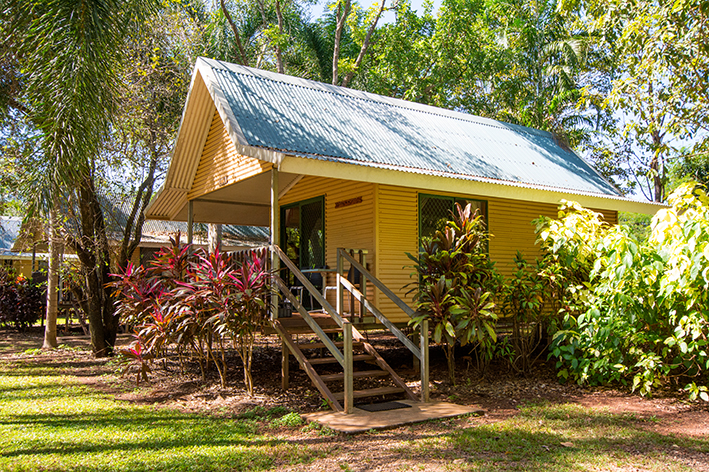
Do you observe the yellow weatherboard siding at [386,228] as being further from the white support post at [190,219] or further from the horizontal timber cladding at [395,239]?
the white support post at [190,219]

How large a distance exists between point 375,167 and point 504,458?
431cm

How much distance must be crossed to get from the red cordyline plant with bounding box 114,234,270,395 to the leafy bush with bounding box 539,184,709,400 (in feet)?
14.6

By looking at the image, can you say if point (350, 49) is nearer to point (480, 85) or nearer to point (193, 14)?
point (480, 85)

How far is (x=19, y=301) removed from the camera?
15.8 meters

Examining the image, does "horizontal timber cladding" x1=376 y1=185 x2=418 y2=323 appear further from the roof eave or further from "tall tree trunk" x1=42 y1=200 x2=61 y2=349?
"tall tree trunk" x1=42 y1=200 x2=61 y2=349

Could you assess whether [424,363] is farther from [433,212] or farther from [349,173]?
[433,212]

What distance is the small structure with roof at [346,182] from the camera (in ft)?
25.2

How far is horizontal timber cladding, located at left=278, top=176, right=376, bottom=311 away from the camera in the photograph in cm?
897

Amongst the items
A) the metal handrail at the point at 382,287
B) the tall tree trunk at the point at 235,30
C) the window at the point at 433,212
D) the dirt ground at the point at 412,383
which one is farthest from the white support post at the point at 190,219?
the tall tree trunk at the point at 235,30

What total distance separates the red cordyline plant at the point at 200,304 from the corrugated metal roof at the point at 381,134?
1.86m

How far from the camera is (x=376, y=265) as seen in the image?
8.73m

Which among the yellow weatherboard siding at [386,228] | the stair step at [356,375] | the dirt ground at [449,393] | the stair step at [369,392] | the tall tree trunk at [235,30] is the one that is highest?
the tall tree trunk at [235,30]

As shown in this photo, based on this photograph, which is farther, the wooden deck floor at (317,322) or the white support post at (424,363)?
the wooden deck floor at (317,322)

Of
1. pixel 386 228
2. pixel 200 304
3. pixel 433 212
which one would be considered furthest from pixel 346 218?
pixel 200 304
